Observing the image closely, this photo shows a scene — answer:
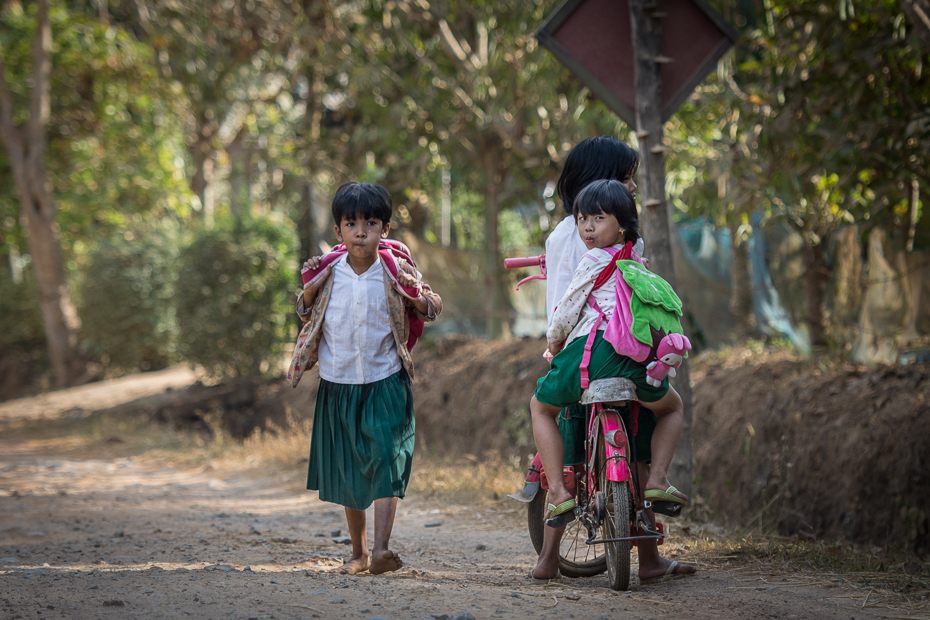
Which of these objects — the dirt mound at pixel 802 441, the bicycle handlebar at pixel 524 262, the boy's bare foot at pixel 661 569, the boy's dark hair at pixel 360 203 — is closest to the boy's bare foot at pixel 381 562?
the boy's bare foot at pixel 661 569

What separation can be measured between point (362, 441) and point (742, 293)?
5.42m

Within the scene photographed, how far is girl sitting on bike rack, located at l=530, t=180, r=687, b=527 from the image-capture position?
127 inches

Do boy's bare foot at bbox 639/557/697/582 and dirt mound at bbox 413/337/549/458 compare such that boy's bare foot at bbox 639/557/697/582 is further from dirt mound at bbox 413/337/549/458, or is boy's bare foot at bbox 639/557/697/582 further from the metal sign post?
dirt mound at bbox 413/337/549/458

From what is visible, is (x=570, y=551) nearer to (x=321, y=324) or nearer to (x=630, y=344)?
(x=630, y=344)

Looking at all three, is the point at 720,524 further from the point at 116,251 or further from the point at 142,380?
the point at 116,251

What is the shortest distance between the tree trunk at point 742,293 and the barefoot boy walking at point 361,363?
5075 mm

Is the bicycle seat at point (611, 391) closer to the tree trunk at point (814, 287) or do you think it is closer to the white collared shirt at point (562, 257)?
the white collared shirt at point (562, 257)

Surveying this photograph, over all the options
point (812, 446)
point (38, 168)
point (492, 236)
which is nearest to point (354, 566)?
point (812, 446)

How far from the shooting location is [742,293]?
26.3 feet

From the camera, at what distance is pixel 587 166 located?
363 cm

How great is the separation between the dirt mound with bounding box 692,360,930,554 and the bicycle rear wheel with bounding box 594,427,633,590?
2.15 m

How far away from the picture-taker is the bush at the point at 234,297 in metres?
11.4

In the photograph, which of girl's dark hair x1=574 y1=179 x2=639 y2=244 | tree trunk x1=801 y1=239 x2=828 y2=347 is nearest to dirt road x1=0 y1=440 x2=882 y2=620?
girl's dark hair x1=574 y1=179 x2=639 y2=244

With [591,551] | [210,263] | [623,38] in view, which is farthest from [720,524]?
[210,263]
